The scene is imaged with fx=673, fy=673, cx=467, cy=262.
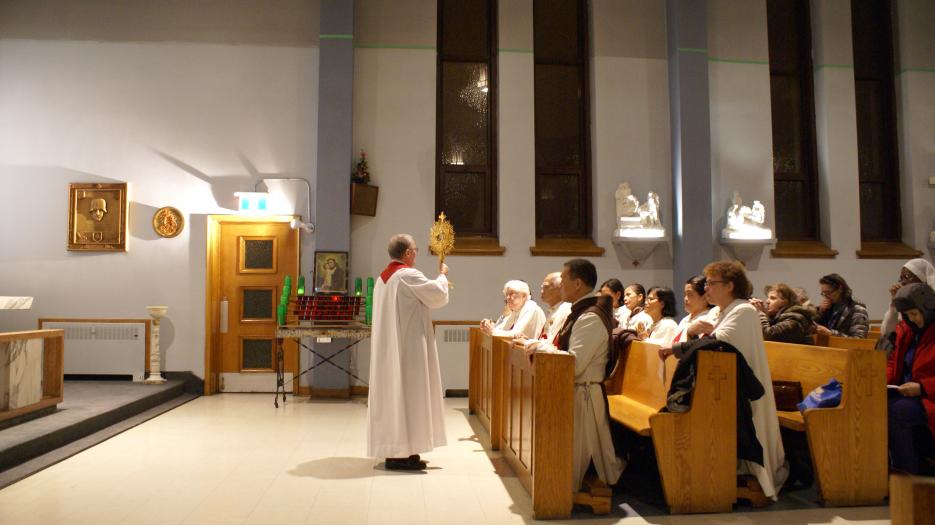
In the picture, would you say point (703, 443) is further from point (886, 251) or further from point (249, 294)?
point (886, 251)

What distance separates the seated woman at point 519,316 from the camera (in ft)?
17.8

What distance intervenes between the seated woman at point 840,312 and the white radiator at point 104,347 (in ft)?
24.2

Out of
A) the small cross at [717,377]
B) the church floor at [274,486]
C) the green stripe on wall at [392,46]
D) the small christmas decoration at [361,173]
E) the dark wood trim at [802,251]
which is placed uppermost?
the green stripe on wall at [392,46]

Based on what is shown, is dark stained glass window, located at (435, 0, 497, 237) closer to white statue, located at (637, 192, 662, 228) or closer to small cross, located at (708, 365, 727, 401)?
white statue, located at (637, 192, 662, 228)

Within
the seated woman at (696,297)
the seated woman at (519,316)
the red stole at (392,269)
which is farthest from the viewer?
the seated woman at (519,316)

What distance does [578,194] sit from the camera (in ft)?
29.5

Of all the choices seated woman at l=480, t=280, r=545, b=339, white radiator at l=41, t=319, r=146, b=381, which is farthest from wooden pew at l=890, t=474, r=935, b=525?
white radiator at l=41, t=319, r=146, b=381

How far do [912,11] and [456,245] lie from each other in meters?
7.12

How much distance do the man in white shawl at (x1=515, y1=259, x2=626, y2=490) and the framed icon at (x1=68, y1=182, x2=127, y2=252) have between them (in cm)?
638

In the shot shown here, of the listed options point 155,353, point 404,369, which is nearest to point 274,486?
point 404,369

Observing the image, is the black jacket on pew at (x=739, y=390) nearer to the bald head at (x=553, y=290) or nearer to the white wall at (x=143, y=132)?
the bald head at (x=553, y=290)

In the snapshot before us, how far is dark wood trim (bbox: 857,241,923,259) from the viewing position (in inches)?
347

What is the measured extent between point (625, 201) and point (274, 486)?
568 centimetres

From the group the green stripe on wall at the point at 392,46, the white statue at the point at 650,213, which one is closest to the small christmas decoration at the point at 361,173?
the green stripe on wall at the point at 392,46
